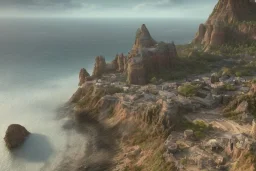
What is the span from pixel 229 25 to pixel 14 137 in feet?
422

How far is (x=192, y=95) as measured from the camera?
85.1m

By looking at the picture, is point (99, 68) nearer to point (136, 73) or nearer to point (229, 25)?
point (136, 73)

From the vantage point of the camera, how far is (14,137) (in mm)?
76312

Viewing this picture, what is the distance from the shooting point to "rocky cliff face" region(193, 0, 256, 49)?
504ft

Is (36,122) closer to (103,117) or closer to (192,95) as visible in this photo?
(103,117)

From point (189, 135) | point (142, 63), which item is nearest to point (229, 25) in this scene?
point (142, 63)

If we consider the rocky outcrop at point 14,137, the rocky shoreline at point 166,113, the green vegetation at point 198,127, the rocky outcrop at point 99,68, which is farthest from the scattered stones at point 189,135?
the rocky outcrop at point 99,68

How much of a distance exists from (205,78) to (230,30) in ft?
200

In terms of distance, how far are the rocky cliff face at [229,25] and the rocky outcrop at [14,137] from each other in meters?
107

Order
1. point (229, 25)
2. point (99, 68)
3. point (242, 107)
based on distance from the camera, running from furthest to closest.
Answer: point (229, 25) < point (99, 68) < point (242, 107)

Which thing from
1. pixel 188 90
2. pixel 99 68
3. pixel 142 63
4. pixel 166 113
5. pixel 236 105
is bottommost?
pixel 236 105

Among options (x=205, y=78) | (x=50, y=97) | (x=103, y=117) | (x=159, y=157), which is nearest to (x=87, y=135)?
(x=103, y=117)

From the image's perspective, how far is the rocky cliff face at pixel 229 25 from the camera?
154 metres

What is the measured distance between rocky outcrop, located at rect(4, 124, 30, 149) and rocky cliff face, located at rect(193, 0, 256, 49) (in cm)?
10703
